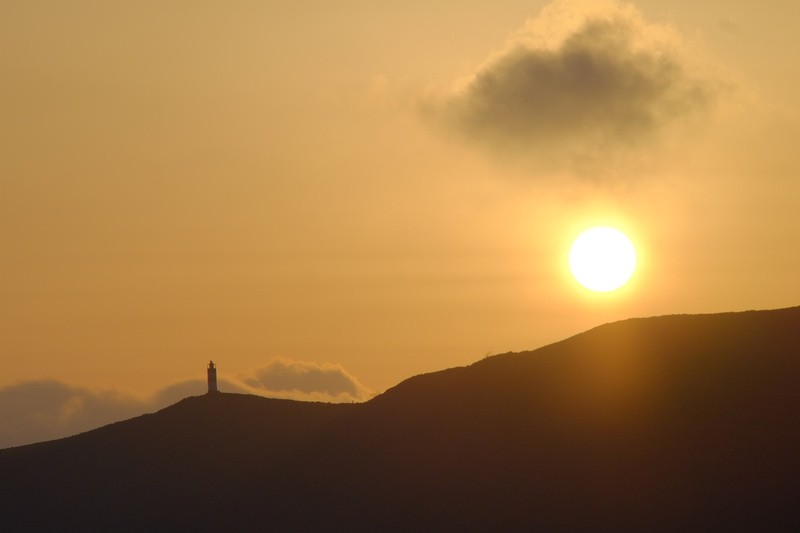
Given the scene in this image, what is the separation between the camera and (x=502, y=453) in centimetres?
6122

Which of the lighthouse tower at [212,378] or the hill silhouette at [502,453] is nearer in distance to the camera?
the hill silhouette at [502,453]

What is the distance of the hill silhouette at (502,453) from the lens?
5544 cm

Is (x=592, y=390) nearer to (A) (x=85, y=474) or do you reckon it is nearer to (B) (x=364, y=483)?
(B) (x=364, y=483)

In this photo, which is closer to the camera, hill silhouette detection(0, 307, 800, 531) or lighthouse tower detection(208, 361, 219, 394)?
hill silhouette detection(0, 307, 800, 531)

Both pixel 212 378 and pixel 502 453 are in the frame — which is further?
pixel 212 378

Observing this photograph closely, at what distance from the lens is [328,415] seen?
72.2 metres

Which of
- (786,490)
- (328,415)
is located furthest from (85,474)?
(786,490)

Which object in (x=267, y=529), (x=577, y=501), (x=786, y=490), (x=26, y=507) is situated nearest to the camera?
(x=786, y=490)

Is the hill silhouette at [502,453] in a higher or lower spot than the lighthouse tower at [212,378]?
lower

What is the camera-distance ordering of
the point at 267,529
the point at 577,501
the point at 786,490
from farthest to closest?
1. the point at 267,529
2. the point at 577,501
3. the point at 786,490

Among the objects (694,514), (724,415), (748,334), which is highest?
(748,334)

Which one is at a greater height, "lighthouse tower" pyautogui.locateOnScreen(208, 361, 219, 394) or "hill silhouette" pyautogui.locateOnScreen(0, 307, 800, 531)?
"lighthouse tower" pyautogui.locateOnScreen(208, 361, 219, 394)

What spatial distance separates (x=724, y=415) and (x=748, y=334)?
19.8ft

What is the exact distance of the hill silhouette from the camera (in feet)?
182
